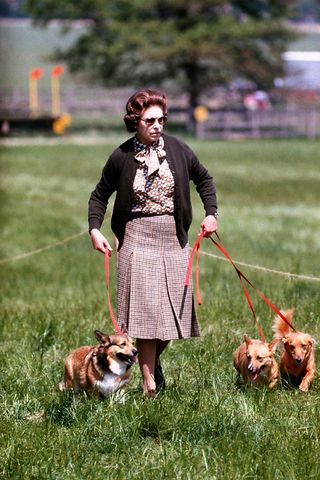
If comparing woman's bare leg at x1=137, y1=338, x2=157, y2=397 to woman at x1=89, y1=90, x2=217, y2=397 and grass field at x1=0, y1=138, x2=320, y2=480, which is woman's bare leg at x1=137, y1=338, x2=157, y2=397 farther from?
grass field at x1=0, y1=138, x2=320, y2=480

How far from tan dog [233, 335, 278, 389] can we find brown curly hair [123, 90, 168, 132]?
4.80 ft

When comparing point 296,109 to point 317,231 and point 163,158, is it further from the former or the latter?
point 163,158

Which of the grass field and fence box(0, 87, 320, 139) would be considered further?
fence box(0, 87, 320, 139)

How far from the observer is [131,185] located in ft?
21.3

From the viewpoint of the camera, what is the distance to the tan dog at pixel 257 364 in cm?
667

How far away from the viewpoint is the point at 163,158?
21.5 feet

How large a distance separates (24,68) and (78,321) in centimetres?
7750

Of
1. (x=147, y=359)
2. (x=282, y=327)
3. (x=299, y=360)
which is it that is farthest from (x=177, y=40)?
(x=147, y=359)

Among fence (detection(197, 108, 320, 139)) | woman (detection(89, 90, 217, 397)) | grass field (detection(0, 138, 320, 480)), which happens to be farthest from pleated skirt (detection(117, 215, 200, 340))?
fence (detection(197, 108, 320, 139))

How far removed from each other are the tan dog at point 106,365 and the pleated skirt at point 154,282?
0.69 ft

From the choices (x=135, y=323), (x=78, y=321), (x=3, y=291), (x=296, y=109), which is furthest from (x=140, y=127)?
(x=296, y=109)

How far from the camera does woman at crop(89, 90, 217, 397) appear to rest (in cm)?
651

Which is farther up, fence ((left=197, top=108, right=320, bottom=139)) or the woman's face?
the woman's face

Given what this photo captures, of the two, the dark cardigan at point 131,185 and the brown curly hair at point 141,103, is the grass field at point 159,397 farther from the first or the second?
the brown curly hair at point 141,103
